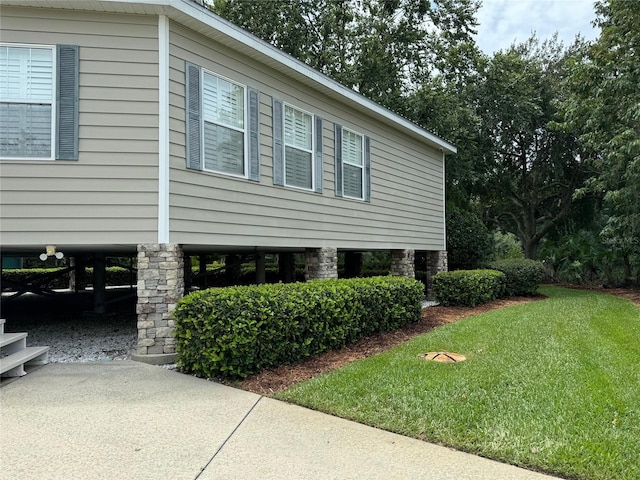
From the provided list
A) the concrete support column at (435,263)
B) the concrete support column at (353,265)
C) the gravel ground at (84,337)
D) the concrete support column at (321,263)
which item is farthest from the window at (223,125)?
the concrete support column at (353,265)

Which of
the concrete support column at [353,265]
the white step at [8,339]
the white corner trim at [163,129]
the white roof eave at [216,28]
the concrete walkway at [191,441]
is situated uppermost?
the white roof eave at [216,28]

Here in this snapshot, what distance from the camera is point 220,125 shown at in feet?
21.2

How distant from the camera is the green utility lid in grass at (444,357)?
5523mm

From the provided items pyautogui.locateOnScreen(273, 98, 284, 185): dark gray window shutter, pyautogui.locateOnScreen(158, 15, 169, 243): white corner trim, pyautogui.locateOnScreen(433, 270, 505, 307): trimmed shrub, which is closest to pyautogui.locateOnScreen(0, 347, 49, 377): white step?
pyautogui.locateOnScreen(158, 15, 169, 243): white corner trim

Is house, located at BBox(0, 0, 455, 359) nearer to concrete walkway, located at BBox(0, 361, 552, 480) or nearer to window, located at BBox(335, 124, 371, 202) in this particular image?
concrete walkway, located at BBox(0, 361, 552, 480)

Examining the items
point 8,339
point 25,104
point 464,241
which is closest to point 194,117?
point 25,104

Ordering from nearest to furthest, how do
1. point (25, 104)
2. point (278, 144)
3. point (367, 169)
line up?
point (25, 104) → point (278, 144) → point (367, 169)

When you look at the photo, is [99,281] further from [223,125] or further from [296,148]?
[296,148]

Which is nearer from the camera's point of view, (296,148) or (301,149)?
(296,148)

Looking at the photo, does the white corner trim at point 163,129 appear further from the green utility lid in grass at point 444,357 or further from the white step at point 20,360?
the green utility lid in grass at point 444,357

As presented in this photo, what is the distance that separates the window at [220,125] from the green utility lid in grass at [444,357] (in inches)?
139

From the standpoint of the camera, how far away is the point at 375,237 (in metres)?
10.0

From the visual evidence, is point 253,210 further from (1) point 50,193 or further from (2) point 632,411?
(2) point 632,411

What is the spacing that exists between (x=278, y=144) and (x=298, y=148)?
0.63 metres
